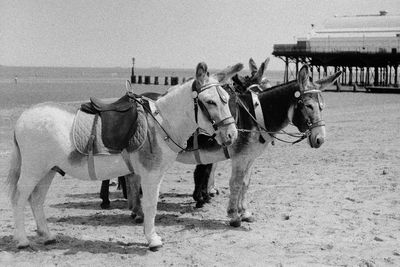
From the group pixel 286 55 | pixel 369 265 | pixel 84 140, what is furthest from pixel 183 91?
pixel 286 55

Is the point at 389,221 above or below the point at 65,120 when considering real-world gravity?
below

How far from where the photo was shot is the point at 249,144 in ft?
27.2

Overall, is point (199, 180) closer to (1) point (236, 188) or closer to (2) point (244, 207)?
(2) point (244, 207)

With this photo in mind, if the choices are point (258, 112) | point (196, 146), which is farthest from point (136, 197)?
point (258, 112)

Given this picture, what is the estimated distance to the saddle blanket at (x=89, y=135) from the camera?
669cm

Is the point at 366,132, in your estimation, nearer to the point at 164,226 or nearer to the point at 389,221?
the point at 389,221

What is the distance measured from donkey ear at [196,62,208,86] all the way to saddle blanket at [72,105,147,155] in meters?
0.94

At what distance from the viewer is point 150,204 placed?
22.7 ft

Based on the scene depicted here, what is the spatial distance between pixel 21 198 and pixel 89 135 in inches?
45.8

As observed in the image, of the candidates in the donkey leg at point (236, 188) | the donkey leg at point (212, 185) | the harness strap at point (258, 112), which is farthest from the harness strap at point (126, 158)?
the donkey leg at point (212, 185)

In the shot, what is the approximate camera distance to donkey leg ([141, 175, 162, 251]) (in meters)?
6.85

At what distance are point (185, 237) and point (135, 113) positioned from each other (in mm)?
2039

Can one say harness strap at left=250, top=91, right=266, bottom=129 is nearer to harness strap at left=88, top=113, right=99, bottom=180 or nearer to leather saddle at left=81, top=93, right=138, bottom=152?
leather saddle at left=81, top=93, right=138, bottom=152

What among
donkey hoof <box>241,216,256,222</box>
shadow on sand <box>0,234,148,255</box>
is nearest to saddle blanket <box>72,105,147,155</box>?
shadow on sand <box>0,234,148,255</box>
